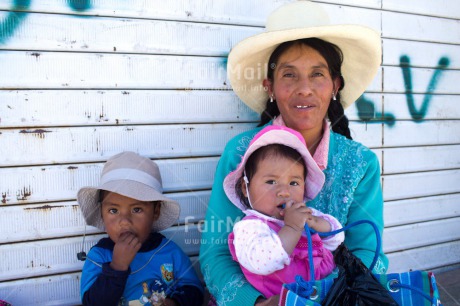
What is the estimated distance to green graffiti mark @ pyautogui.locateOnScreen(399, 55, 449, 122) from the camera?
375cm

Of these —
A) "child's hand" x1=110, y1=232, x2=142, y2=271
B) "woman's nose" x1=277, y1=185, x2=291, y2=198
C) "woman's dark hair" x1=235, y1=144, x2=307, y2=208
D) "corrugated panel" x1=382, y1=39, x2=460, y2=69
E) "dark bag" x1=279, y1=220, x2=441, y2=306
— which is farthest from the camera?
"corrugated panel" x1=382, y1=39, x2=460, y2=69

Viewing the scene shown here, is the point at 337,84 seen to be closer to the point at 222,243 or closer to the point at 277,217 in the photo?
the point at 277,217

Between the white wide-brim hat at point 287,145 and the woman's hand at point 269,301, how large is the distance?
0.50 metres

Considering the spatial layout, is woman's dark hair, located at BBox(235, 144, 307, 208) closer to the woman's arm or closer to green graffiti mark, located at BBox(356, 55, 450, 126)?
the woman's arm

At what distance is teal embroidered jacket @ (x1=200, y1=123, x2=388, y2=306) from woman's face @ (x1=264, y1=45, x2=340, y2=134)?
265 millimetres

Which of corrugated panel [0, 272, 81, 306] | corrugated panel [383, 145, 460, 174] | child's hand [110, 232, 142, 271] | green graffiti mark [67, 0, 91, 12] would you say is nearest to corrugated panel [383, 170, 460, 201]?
corrugated panel [383, 145, 460, 174]

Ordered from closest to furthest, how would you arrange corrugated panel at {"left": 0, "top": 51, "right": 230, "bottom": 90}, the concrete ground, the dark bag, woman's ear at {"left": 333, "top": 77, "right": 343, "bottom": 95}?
the dark bag, corrugated panel at {"left": 0, "top": 51, "right": 230, "bottom": 90}, woman's ear at {"left": 333, "top": 77, "right": 343, "bottom": 95}, the concrete ground

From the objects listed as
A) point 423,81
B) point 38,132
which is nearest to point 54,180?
point 38,132

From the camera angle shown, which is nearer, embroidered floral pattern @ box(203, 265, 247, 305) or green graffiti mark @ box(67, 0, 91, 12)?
embroidered floral pattern @ box(203, 265, 247, 305)

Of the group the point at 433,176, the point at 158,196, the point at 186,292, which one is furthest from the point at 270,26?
the point at 433,176

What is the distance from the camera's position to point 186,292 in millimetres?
2498

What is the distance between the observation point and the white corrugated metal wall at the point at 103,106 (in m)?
2.53

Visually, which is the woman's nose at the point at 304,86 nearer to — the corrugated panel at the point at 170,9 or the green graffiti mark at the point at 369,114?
the corrugated panel at the point at 170,9

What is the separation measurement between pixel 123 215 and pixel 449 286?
9.91 ft
